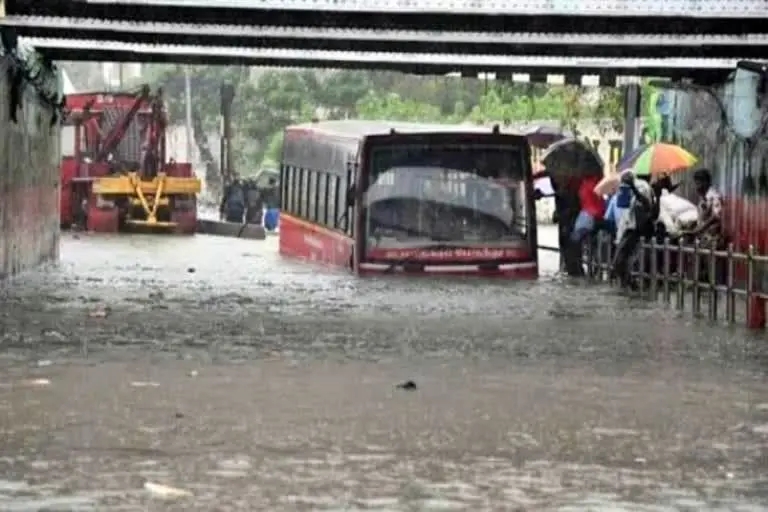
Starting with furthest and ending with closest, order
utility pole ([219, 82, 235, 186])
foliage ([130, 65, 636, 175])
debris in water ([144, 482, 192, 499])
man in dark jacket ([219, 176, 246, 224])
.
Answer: foliage ([130, 65, 636, 175]) < man in dark jacket ([219, 176, 246, 224]) < utility pole ([219, 82, 235, 186]) < debris in water ([144, 482, 192, 499])

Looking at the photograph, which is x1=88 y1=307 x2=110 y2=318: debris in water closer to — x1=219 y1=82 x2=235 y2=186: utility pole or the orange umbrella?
the orange umbrella

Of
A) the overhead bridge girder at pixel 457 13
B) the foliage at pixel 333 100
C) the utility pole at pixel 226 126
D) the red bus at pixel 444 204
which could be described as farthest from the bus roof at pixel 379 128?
the foliage at pixel 333 100

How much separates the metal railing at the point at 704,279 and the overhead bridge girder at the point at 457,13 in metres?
2.45

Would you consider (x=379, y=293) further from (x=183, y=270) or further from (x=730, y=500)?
(x=730, y=500)

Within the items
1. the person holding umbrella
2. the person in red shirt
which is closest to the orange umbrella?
the person in red shirt

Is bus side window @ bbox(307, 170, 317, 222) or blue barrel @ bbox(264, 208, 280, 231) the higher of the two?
bus side window @ bbox(307, 170, 317, 222)

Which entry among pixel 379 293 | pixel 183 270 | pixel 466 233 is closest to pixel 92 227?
pixel 183 270

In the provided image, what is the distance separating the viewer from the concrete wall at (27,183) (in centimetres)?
2572

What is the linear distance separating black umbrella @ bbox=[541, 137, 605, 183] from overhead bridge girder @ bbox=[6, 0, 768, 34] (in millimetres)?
9713

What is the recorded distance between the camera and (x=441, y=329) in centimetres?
1938

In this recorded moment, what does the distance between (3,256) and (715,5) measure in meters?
10.3

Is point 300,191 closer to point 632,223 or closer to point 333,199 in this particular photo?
point 333,199

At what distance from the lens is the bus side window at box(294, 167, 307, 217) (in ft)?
117

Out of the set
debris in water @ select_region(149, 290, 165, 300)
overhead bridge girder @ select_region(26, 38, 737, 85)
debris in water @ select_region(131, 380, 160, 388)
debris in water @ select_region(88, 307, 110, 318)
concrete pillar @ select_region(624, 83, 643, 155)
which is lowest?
debris in water @ select_region(131, 380, 160, 388)
